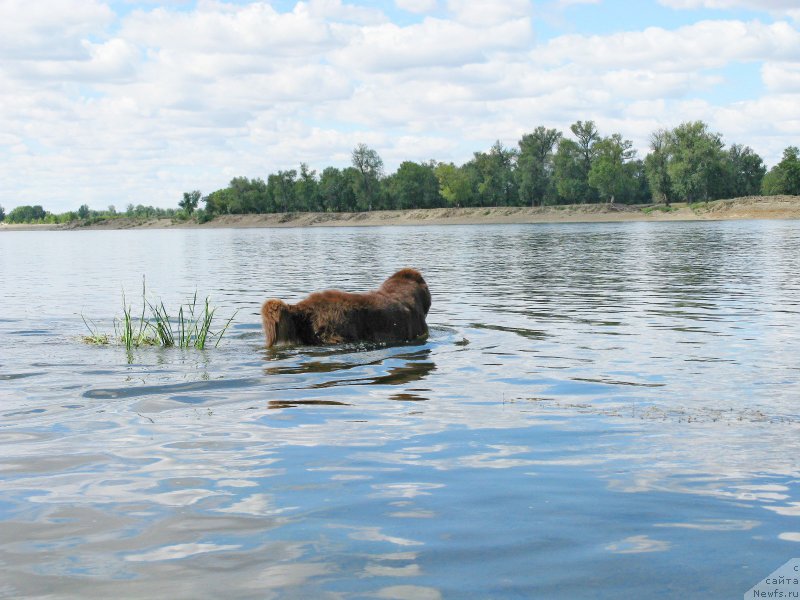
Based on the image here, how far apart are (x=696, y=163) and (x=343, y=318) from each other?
401 ft

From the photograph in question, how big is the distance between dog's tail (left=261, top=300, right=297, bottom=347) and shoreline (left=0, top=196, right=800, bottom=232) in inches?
4366

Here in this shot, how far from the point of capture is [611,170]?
459 feet

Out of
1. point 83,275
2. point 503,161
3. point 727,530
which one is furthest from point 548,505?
point 503,161

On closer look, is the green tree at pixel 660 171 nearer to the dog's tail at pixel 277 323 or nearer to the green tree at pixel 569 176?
the green tree at pixel 569 176

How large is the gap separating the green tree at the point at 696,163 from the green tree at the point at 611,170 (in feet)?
37.7

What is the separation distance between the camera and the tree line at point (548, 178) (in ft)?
422

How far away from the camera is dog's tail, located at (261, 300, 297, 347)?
38.0 feet

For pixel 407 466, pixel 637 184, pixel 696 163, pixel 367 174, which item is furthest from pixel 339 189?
pixel 407 466

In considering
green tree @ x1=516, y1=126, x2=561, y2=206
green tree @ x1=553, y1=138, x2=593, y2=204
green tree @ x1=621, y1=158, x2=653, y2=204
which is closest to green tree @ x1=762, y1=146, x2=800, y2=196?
green tree @ x1=621, y1=158, x2=653, y2=204

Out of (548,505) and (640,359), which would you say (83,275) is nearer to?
(640,359)

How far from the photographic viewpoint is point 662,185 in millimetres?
132750

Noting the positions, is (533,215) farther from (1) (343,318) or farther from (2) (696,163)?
(1) (343,318)

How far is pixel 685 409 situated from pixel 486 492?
3448mm

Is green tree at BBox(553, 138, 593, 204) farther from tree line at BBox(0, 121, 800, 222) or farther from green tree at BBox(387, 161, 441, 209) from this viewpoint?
green tree at BBox(387, 161, 441, 209)
